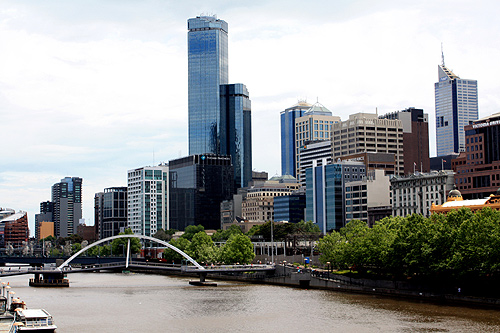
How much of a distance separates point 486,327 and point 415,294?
32.2 m

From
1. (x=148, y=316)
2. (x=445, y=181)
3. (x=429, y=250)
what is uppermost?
(x=445, y=181)

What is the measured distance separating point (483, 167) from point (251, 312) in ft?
368

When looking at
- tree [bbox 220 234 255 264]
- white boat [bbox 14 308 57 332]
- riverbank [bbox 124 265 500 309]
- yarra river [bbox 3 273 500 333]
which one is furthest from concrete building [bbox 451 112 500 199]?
white boat [bbox 14 308 57 332]

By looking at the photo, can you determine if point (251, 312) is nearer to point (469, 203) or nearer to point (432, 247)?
point (432, 247)

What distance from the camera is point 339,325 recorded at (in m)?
86.9

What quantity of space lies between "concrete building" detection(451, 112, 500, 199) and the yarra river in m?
74.6

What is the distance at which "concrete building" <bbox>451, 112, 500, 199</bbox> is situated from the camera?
7387 inches

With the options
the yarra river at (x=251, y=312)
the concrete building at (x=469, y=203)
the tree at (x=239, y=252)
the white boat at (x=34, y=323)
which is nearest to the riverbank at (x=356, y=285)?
the yarra river at (x=251, y=312)

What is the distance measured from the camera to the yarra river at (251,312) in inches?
3391

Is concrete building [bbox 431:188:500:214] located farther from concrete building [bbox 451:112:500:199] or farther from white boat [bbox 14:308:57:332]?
white boat [bbox 14:308:57:332]

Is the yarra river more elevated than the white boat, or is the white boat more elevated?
the white boat

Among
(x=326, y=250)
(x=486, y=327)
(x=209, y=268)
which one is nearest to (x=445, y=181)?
(x=326, y=250)

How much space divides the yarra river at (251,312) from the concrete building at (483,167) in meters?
74.6

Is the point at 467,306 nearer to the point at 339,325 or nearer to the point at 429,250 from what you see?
the point at 429,250
